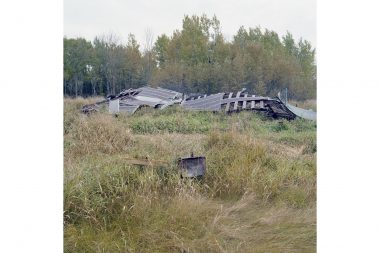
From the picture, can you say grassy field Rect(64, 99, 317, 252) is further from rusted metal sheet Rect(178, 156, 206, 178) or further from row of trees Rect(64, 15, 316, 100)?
row of trees Rect(64, 15, 316, 100)

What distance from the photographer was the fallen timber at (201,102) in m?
2.69

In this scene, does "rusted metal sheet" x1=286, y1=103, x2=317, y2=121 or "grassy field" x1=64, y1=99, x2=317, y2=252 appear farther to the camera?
"rusted metal sheet" x1=286, y1=103, x2=317, y2=121

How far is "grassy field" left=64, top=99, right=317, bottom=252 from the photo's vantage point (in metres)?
2.48

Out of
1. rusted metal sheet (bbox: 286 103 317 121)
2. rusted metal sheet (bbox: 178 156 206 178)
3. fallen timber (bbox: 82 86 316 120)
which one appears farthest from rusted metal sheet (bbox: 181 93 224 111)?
rusted metal sheet (bbox: 286 103 317 121)

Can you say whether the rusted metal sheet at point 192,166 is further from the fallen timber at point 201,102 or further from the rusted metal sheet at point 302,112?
the rusted metal sheet at point 302,112

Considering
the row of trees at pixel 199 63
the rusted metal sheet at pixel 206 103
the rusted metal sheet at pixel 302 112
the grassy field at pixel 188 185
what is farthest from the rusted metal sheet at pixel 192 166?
the rusted metal sheet at pixel 302 112

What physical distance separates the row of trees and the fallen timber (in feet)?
0.17

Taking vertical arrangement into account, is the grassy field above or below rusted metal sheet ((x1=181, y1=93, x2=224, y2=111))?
below

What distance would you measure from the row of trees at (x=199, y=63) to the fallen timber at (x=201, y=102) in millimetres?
51

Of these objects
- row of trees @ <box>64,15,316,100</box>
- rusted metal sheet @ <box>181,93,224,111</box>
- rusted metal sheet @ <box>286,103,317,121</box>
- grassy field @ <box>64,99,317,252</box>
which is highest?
row of trees @ <box>64,15,316,100</box>
